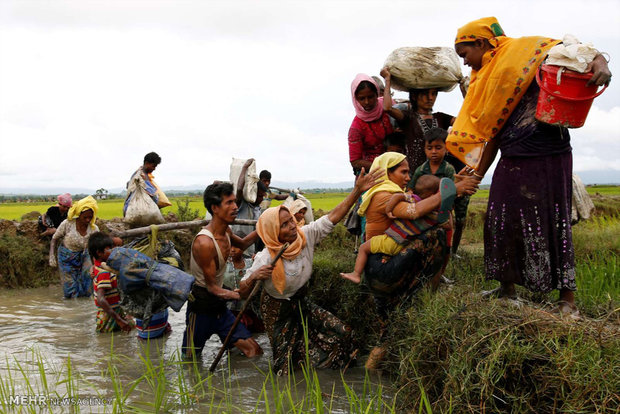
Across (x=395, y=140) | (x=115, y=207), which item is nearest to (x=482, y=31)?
(x=395, y=140)

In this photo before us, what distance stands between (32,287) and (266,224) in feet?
24.3

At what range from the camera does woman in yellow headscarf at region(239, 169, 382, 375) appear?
4320 mm

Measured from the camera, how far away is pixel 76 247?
8.38 m

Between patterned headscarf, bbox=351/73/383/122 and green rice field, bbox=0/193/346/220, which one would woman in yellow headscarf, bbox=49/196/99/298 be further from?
patterned headscarf, bbox=351/73/383/122

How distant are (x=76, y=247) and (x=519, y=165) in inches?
289

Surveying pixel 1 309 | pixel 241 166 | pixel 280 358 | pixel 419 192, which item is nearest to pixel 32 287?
pixel 1 309

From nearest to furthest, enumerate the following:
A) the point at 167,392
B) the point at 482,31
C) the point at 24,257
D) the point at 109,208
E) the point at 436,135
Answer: the point at 167,392 < the point at 482,31 < the point at 436,135 < the point at 24,257 < the point at 109,208

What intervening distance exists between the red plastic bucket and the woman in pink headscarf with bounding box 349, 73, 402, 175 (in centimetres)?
181

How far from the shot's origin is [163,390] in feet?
10.2

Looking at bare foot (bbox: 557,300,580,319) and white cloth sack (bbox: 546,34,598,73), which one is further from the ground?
white cloth sack (bbox: 546,34,598,73)

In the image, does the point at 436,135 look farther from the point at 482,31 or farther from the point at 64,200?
the point at 64,200

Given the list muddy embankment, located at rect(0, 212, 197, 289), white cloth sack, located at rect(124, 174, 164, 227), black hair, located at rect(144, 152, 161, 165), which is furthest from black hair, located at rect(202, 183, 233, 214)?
muddy embankment, located at rect(0, 212, 197, 289)

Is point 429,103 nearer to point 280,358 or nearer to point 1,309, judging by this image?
point 280,358

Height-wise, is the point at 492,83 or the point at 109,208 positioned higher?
the point at 492,83
